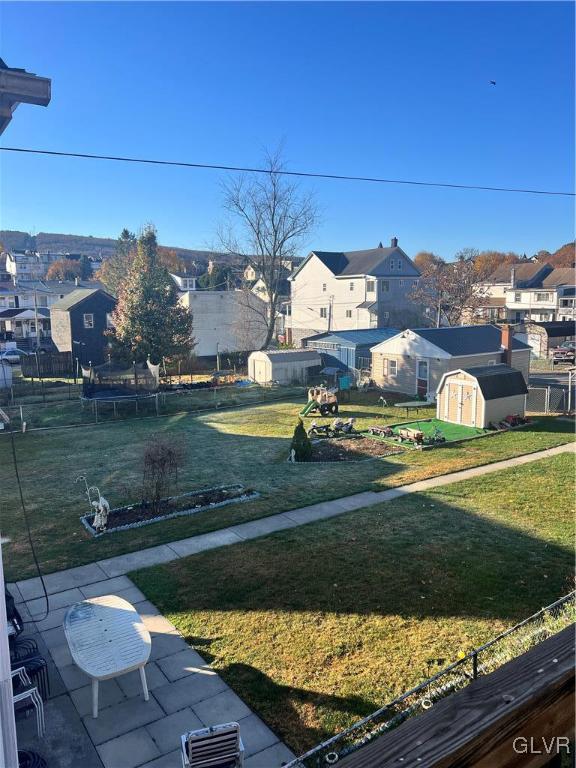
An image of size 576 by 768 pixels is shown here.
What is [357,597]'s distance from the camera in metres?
9.84

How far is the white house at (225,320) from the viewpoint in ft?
144

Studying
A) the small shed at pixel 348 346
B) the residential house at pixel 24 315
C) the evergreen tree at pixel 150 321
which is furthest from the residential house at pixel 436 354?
the residential house at pixel 24 315

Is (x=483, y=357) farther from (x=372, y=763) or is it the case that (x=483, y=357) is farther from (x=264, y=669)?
(x=372, y=763)

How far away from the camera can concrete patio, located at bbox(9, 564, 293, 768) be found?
6449mm

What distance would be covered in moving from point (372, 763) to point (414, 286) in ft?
179

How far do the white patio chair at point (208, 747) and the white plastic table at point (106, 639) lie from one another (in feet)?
5.54

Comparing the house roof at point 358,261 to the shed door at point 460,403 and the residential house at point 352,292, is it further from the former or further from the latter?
the shed door at point 460,403

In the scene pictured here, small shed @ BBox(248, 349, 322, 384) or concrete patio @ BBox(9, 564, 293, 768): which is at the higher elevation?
small shed @ BBox(248, 349, 322, 384)

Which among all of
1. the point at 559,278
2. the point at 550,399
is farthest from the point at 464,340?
the point at 559,278

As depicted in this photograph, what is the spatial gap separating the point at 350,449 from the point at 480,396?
6.62 meters

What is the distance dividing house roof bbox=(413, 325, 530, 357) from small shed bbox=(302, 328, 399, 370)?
5908mm

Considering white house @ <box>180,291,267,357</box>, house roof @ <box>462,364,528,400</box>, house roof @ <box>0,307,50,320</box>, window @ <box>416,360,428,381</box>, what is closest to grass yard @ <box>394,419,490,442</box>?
house roof @ <box>462,364,528,400</box>

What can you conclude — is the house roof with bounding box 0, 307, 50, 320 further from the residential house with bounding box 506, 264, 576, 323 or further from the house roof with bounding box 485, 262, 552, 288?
the house roof with bounding box 485, 262, 552, 288

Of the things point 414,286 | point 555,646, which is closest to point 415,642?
point 555,646
